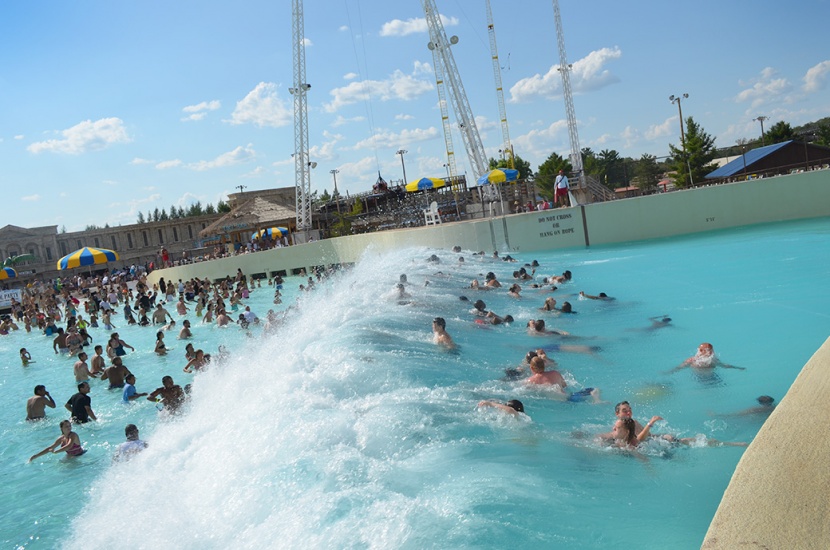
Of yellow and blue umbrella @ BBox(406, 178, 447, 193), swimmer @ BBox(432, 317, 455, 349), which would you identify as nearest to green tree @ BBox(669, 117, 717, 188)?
yellow and blue umbrella @ BBox(406, 178, 447, 193)

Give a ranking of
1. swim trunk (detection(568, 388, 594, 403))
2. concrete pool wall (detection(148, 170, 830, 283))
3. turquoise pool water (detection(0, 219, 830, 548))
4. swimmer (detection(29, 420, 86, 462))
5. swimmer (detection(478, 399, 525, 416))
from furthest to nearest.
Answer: concrete pool wall (detection(148, 170, 830, 283)), swimmer (detection(29, 420, 86, 462)), swim trunk (detection(568, 388, 594, 403)), swimmer (detection(478, 399, 525, 416)), turquoise pool water (detection(0, 219, 830, 548))

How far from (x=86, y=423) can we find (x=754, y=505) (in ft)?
34.7

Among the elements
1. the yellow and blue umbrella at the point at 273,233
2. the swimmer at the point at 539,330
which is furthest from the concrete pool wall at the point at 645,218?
the yellow and blue umbrella at the point at 273,233

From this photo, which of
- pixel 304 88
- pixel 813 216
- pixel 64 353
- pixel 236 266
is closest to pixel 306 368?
pixel 64 353

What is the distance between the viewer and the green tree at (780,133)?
160 ft

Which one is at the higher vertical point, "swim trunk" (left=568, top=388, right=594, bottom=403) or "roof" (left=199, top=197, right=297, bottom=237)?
"roof" (left=199, top=197, right=297, bottom=237)

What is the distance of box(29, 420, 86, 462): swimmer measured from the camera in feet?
30.9

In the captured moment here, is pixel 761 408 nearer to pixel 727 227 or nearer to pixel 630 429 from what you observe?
pixel 630 429

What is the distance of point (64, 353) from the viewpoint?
19516mm

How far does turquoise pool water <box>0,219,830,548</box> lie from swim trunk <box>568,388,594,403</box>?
198 mm

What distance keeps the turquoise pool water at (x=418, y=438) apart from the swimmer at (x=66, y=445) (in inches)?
5.4

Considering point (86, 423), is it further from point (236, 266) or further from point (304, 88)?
point (304, 88)

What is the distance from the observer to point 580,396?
827 centimetres

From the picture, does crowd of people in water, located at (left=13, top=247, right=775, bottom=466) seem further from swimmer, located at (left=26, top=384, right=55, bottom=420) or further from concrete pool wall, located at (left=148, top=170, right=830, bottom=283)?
concrete pool wall, located at (left=148, top=170, right=830, bottom=283)
